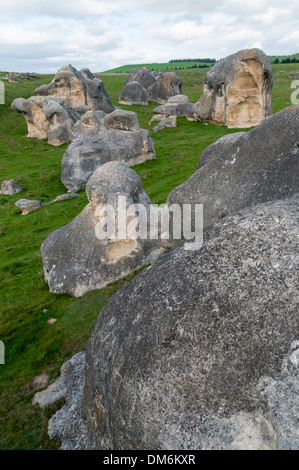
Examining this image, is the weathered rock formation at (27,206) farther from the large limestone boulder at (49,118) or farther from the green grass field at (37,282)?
the large limestone boulder at (49,118)

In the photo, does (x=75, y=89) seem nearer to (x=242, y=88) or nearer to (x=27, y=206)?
(x=242, y=88)


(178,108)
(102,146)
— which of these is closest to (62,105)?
(178,108)

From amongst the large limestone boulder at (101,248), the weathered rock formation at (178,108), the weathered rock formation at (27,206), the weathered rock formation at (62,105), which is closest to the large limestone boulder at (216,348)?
the large limestone boulder at (101,248)

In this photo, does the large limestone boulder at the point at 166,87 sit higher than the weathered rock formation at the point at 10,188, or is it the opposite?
the large limestone boulder at the point at 166,87

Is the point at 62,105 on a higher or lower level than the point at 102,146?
higher

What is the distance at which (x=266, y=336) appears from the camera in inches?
147

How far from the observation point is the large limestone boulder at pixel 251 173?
7.93m

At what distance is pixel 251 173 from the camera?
8.88 m

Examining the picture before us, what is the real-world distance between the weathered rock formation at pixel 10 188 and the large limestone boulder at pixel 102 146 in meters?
3.18

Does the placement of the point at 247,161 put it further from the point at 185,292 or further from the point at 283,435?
the point at 283,435

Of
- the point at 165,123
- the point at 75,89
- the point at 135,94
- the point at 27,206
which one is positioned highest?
the point at 75,89

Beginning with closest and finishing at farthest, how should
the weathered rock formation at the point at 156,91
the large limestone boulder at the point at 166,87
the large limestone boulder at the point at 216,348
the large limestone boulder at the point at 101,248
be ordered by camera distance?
the large limestone boulder at the point at 216,348
the large limestone boulder at the point at 101,248
the large limestone boulder at the point at 166,87
the weathered rock formation at the point at 156,91

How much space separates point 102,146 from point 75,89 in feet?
64.2

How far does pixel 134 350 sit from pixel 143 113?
1504 inches
